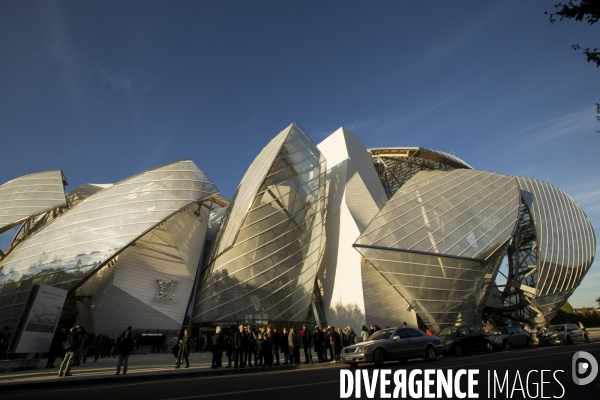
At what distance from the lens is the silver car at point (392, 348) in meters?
11.5

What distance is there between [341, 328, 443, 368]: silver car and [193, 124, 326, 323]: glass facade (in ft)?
42.8

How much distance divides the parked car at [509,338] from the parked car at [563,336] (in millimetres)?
1433

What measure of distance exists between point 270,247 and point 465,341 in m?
13.8

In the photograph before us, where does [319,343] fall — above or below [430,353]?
above

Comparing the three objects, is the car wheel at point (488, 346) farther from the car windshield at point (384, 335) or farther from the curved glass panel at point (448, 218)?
the curved glass panel at point (448, 218)

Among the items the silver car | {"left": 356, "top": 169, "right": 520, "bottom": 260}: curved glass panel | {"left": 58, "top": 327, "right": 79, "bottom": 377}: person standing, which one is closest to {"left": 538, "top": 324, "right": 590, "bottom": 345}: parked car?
{"left": 356, "top": 169, "right": 520, "bottom": 260}: curved glass panel

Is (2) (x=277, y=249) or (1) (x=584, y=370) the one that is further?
(2) (x=277, y=249)

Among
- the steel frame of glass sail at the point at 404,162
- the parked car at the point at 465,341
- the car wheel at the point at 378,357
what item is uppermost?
the steel frame of glass sail at the point at 404,162

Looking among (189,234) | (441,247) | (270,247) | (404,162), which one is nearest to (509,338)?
(441,247)

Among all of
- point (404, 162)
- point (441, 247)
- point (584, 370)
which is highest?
point (404, 162)

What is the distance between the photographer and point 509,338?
18.4 metres

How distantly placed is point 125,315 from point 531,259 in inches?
1414

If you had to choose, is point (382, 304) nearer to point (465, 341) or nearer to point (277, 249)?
point (277, 249)

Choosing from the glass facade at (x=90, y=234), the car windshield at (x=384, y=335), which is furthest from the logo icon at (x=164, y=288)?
the car windshield at (x=384, y=335)
